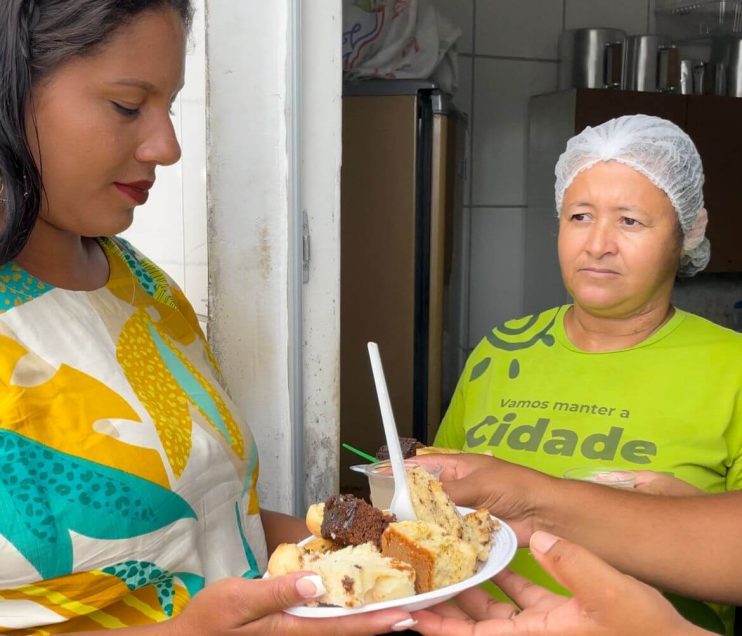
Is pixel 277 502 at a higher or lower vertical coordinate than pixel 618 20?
lower

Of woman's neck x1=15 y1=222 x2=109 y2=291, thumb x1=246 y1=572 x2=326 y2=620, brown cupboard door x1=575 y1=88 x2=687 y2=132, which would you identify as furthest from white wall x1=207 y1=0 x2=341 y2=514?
brown cupboard door x1=575 y1=88 x2=687 y2=132

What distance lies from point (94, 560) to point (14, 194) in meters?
0.47

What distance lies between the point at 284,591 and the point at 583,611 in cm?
31

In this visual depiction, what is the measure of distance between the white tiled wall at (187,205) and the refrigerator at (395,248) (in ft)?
4.32

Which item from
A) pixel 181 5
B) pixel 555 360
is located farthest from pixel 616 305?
pixel 181 5

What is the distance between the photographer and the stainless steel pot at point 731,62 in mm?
4340

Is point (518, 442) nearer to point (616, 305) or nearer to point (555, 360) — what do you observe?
point (555, 360)

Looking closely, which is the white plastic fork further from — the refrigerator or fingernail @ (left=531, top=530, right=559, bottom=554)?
the refrigerator

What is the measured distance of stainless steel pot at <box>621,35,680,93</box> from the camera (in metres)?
4.13

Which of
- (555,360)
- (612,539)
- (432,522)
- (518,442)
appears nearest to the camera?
(432,522)

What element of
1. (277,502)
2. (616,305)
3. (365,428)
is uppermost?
(616,305)

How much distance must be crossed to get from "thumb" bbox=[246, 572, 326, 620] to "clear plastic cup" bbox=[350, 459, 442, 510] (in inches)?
13.9

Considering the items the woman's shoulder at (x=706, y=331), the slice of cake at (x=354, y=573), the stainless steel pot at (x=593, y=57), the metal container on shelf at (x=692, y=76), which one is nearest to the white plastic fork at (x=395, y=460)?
the slice of cake at (x=354, y=573)

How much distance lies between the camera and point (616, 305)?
173cm
